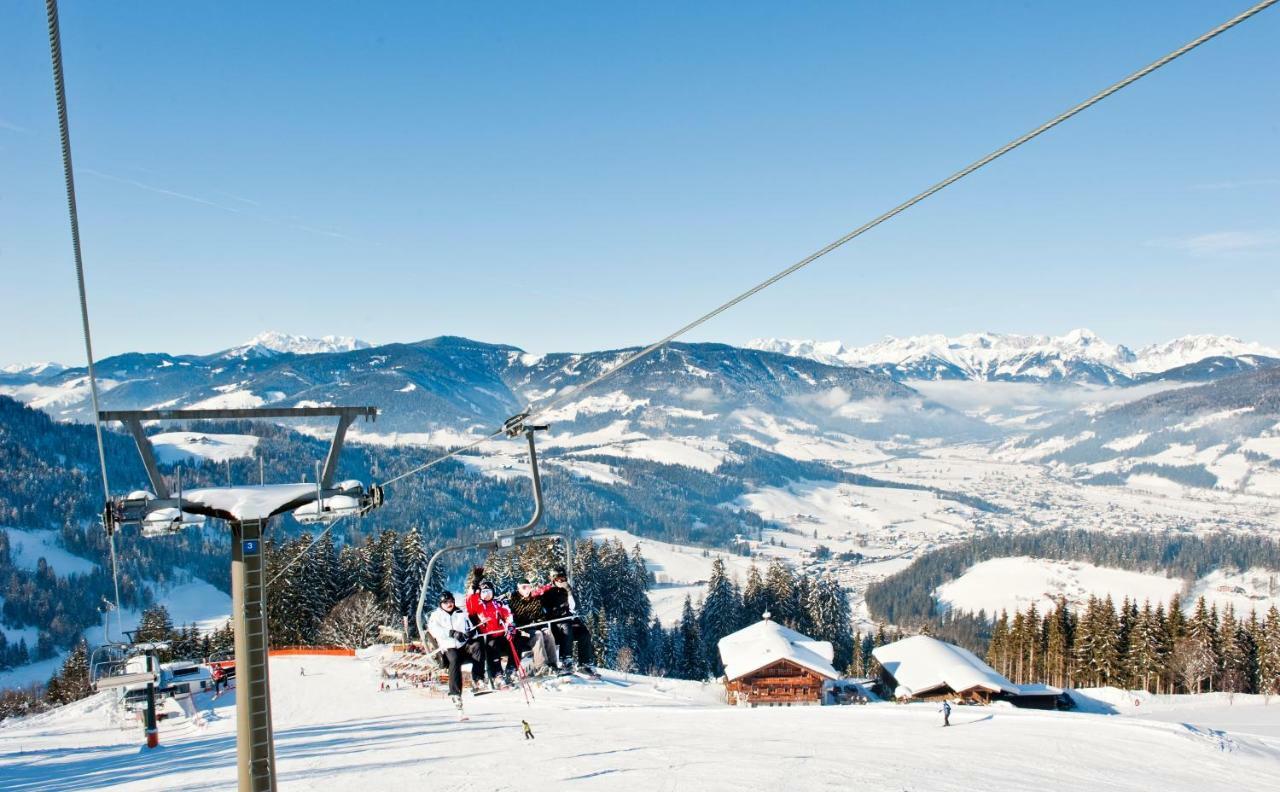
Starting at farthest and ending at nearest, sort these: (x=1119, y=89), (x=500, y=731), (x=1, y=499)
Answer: (x=1, y=499), (x=500, y=731), (x=1119, y=89)

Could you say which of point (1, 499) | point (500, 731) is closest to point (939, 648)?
point (500, 731)

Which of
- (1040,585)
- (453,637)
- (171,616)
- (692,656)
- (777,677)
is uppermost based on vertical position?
(453,637)

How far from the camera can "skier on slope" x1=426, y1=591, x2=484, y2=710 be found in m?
16.0

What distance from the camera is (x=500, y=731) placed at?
798 inches

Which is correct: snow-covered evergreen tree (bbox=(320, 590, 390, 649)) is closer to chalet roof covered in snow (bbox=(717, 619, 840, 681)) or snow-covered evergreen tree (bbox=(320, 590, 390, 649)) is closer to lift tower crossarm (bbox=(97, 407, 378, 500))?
chalet roof covered in snow (bbox=(717, 619, 840, 681))

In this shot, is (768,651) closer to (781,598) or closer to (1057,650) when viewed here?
(781,598)

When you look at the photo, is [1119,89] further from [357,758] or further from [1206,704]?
[1206,704]

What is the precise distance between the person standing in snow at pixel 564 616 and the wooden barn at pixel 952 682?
2870cm

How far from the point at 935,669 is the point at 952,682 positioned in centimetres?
194

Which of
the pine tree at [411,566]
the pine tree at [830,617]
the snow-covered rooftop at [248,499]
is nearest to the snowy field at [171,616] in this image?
the pine tree at [411,566]

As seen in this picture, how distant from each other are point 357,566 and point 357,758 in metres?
38.4

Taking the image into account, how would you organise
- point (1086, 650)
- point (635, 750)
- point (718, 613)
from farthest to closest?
point (718, 613), point (1086, 650), point (635, 750)

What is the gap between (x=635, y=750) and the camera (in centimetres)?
1719

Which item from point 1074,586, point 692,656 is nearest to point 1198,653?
point 692,656
